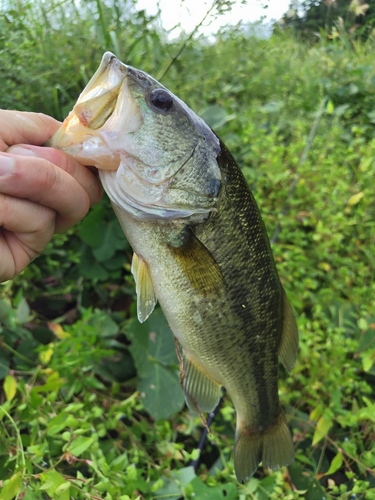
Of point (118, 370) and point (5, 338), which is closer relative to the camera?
point (5, 338)

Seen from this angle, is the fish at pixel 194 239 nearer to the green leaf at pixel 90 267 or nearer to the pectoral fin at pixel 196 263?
the pectoral fin at pixel 196 263

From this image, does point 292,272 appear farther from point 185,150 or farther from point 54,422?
point 54,422

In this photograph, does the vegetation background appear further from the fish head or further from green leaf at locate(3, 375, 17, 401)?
the fish head

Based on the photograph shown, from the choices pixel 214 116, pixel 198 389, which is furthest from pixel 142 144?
pixel 214 116

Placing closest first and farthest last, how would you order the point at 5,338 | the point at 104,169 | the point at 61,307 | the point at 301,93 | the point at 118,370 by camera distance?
the point at 104,169, the point at 5,338, the point at 118,370, the point at 61,307, the point at 301,93

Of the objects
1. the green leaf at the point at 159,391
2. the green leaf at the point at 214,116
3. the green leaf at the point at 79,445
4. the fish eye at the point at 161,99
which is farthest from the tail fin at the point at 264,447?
the green leaf at the point at 214,116

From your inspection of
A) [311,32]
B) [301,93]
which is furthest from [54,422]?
[301,93]

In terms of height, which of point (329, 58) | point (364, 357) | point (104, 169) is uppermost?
point (329, 58)
